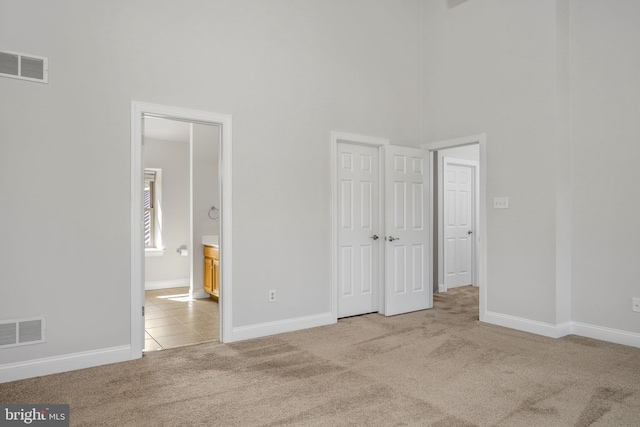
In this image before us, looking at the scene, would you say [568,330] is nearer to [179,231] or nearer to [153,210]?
[179,231]

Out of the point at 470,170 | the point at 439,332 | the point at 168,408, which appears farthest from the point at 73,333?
the point at 470,170

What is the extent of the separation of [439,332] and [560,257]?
4.60 ft

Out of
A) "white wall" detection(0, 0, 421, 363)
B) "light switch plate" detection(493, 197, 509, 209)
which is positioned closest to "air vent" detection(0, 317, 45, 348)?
"white wall" detection(0, 0, 421, 363)

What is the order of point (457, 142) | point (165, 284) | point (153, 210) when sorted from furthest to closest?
point (153, 210), point (165, 284), point (457, 142)

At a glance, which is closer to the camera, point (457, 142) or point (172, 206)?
point (457, 142)

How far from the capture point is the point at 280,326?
14.2 feet

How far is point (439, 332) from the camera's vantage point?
4.36 metres

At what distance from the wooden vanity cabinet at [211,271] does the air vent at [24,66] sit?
10.9ft

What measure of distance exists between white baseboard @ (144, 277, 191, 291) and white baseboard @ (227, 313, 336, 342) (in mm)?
3514

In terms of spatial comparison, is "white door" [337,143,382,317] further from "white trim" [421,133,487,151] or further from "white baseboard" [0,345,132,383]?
"white baseboard" [0,345,132,383]

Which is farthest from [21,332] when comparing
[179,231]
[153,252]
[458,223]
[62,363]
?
[458,223]

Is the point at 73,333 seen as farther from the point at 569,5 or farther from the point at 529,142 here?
the point at 569,5

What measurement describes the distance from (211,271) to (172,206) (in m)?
1.98

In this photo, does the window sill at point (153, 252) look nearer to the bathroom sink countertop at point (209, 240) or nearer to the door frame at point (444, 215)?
the bathroom sink countertop at point (209, 240)
